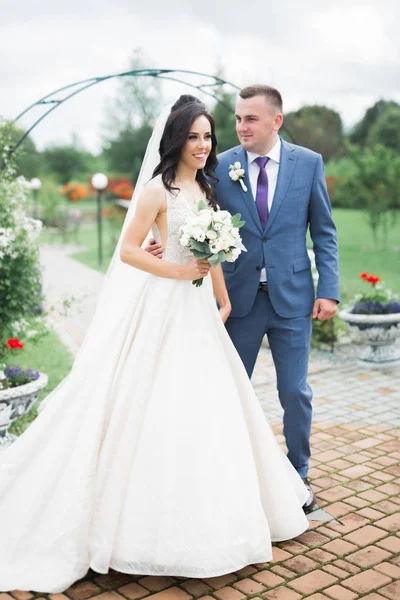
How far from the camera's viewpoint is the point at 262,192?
3.84 meters

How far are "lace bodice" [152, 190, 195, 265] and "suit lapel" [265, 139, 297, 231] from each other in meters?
0.57

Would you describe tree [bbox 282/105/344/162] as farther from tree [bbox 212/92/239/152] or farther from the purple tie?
the purple tie

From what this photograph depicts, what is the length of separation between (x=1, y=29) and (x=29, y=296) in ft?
22.6

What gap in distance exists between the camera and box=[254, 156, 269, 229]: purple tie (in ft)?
12.6

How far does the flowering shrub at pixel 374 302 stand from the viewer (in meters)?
7.26

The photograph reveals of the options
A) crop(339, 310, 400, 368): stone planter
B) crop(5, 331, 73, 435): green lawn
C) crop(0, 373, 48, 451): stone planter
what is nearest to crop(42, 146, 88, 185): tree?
crop(5, 331, 73, 435): green lawn

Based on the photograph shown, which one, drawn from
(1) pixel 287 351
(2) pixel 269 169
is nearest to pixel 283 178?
(2) pixel 269 169

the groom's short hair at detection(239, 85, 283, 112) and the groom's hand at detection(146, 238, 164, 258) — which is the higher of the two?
the groom's short hair at detection(239, 85, 283, 112)

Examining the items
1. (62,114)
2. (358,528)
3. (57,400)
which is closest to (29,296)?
(57,400)

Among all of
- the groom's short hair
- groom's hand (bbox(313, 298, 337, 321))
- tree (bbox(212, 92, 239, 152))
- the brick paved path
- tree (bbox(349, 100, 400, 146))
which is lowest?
the brick paved path

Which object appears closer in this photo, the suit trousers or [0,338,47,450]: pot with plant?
the suit trousers

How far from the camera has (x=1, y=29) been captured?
11047 mm

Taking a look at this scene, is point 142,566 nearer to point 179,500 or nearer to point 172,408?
point 179,500

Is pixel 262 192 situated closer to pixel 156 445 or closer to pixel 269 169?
pixel 269 169
